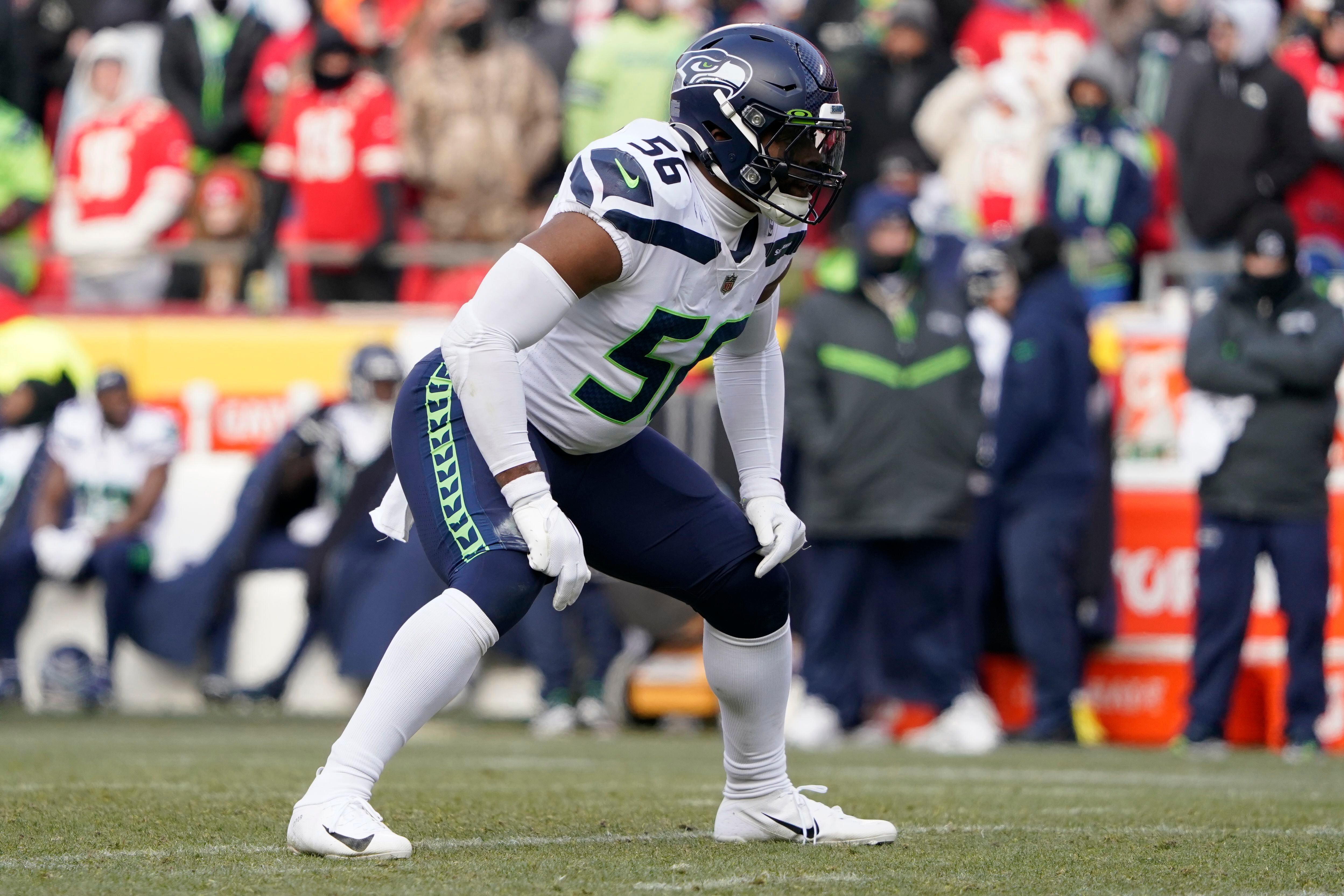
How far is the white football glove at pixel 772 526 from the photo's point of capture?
4.48 m

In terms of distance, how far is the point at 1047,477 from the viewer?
920cm

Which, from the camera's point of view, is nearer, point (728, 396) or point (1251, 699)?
point (728, 396)

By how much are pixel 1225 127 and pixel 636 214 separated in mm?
7705

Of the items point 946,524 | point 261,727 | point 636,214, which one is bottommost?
point 261,727

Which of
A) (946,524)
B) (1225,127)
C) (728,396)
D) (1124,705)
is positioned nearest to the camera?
(728,396)

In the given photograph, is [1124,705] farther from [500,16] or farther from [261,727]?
[500,16]

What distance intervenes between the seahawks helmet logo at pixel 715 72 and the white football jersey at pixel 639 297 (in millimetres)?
119

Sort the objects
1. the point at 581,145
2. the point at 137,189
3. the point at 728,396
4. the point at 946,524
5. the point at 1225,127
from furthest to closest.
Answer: the point at 137,189, the point at 581,145, the point at 1225,127, the point at 946,524, the point at 728,396

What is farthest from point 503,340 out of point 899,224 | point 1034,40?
point 1034,40

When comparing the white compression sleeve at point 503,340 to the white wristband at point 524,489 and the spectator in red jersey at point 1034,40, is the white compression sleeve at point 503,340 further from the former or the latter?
the spectator in red jersey at point 1034,40

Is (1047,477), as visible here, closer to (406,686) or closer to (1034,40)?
(1034,40)

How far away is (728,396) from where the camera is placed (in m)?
4.81

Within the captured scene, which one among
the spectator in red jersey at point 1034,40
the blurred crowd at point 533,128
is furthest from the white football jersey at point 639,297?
the spectator in red jersey at point 1034,40

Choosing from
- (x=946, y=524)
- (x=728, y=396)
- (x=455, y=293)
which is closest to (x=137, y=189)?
(x=455, y=293)
